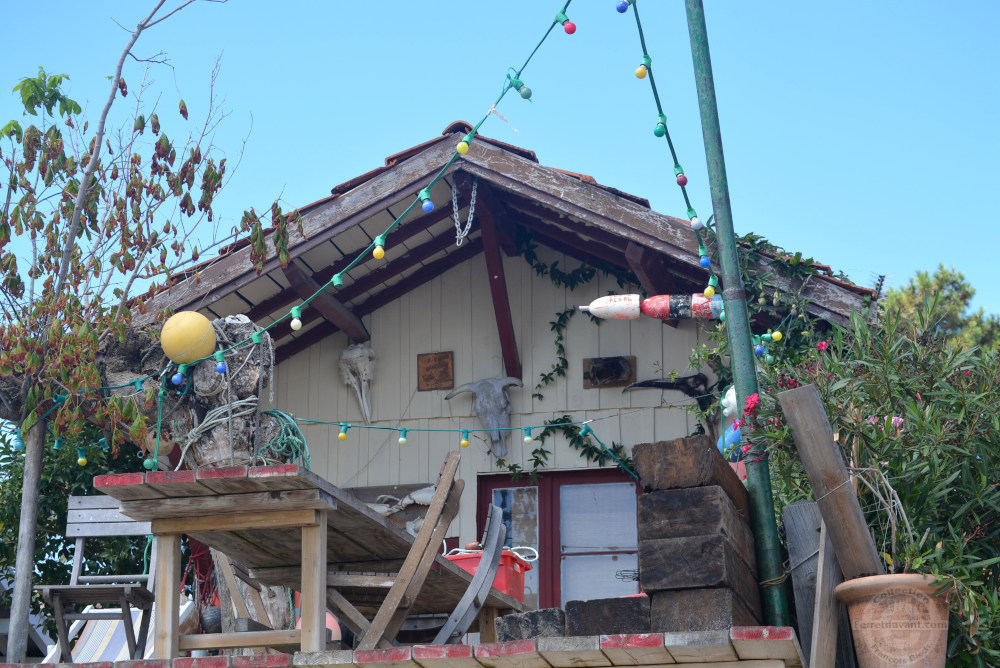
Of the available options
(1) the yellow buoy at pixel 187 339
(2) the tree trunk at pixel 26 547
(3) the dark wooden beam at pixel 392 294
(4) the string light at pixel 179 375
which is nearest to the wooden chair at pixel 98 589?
(2) the tree trunk at pixel 26 547

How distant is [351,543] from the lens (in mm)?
5484

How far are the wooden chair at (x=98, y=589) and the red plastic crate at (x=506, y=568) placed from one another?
189cm

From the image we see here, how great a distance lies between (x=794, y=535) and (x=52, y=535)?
19.6 ft

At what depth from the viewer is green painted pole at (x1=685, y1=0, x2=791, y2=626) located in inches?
173

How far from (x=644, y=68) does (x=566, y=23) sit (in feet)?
1.57

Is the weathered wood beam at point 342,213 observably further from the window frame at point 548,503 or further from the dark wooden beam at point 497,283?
the window frame at point 548,503

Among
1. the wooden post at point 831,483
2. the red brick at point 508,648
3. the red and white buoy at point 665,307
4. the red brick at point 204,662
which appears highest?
the red and white buoy at point 665,307

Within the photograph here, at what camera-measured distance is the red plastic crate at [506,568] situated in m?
6.50

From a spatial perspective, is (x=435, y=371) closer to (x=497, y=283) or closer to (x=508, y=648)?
(x=497, y=283)

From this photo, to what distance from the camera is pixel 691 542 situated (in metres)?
3.94

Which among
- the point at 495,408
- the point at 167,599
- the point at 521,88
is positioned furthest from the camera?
the point at 495,408

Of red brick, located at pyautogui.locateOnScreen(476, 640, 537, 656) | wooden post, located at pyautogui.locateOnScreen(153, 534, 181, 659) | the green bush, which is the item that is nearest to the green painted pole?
the green bush

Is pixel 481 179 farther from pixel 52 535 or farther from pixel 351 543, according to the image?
pixel 52 535

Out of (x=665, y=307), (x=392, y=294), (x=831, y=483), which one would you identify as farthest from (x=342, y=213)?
(x=831, y=483)
